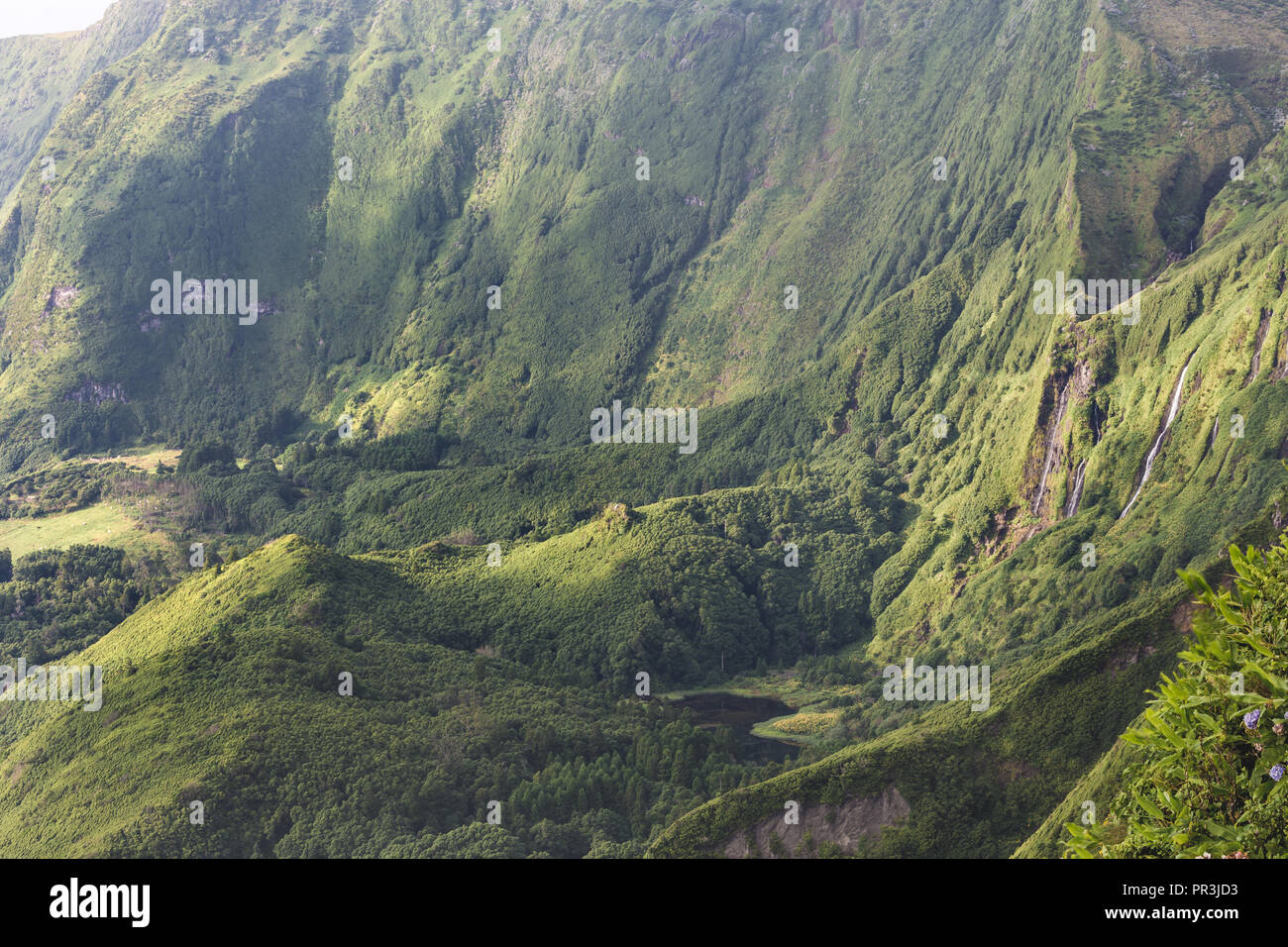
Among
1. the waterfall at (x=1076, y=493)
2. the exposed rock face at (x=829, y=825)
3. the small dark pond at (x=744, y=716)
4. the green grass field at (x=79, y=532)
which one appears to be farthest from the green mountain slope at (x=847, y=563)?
the green grass field at (x=79, y=532)

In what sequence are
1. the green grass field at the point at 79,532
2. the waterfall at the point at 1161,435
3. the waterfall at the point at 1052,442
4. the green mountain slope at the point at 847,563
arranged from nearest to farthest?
the green mountain slope at the point at 847,563 < the waterfall at the point at 1161,435 < the waterfall at the point at 1052,442 < the green grass field at the point at 79,532

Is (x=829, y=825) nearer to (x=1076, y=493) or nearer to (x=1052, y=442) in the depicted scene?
(x=1076, y=493)

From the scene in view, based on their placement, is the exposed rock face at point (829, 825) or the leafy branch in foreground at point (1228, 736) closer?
the leafy branch in foreground at point (1228, 736)

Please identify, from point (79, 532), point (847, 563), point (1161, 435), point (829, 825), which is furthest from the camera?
point (79, 532)

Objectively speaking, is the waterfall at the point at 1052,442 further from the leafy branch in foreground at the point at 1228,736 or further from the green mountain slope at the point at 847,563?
the leafy branch in foreground at the point at 1228,736

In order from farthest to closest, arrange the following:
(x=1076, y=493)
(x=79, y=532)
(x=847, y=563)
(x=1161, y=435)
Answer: (x=79, y=532), (x=847, y=563), (x=1076, y=493), (x=1161, y=435)

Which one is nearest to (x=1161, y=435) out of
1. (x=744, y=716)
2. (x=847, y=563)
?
(x=847, y=563)

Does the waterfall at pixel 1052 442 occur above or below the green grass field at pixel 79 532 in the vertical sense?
above
